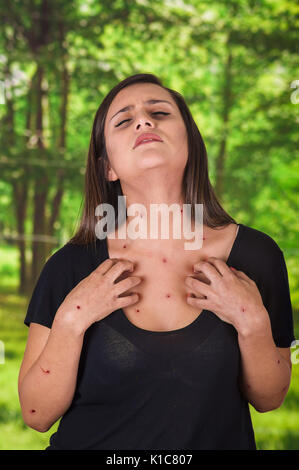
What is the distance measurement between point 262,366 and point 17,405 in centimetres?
154

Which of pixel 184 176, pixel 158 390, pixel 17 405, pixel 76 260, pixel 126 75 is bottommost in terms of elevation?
pixel 17 405

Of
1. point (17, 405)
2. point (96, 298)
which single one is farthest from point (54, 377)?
point (17, 405)

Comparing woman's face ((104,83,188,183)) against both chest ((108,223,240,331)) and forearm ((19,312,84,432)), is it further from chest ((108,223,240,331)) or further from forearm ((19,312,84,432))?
forearm ((19,312,84,432))

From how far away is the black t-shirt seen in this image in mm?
742

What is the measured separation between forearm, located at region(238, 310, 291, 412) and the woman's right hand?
20 cm

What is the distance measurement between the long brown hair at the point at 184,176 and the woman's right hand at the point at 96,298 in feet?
0.44

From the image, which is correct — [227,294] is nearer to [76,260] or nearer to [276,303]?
[276,303]

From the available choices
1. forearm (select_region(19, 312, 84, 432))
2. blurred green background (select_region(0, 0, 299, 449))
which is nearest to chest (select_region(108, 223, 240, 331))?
forearm (select_region(19, 312, 84, 432))

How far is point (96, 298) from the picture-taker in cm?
75

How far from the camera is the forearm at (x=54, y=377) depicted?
749 mm

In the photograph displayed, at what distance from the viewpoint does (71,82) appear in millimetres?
2240

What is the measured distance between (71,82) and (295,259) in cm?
133
